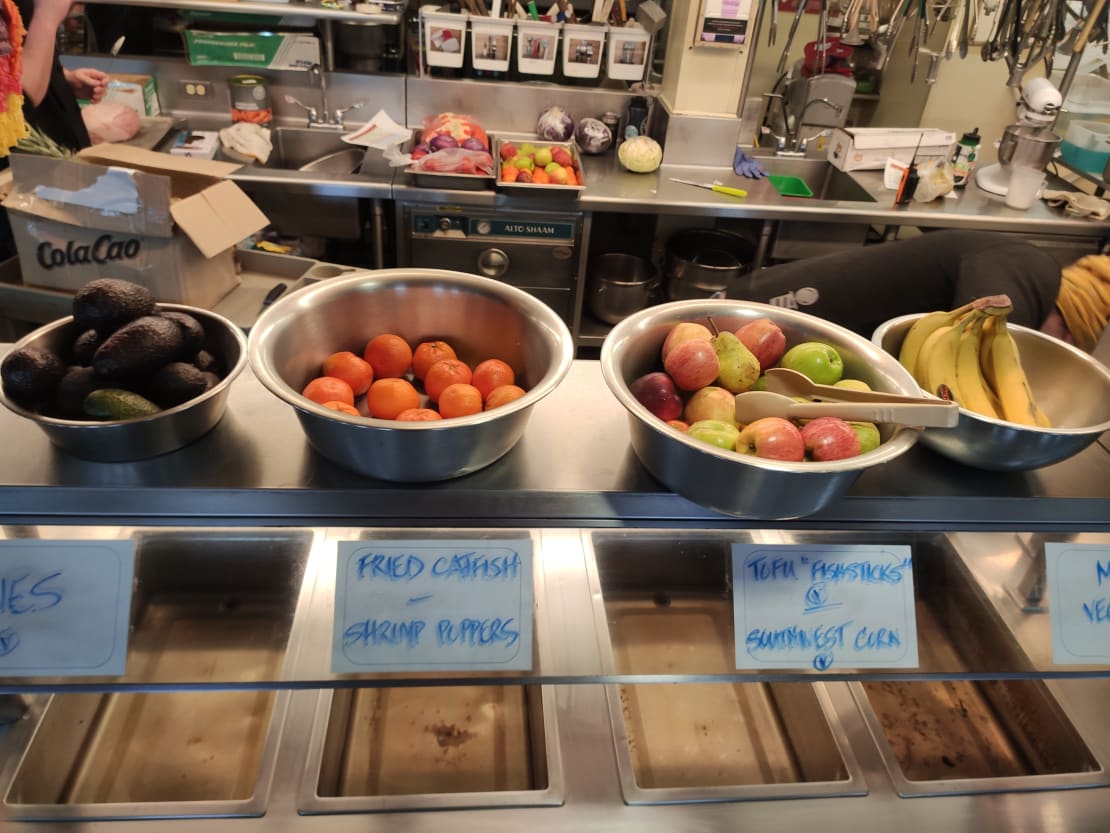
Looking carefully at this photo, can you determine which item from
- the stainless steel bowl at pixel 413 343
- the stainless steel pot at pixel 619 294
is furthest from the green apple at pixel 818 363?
the stainless steel pot at pixel 619 294

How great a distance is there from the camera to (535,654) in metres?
0.92

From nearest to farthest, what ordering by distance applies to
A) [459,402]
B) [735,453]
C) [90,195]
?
[735,453] → [459,402] → [90,195]

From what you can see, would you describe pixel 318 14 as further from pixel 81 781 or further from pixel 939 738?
pixel 939 738

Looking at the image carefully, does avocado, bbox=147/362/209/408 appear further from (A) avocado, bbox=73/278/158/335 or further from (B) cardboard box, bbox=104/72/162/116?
(B) cardboard box, bbox=104/72/162/116

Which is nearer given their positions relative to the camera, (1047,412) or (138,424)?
(138,424)

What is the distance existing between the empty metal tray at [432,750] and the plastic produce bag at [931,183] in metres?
2.82

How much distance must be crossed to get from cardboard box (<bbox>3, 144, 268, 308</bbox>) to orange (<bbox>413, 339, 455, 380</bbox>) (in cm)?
105

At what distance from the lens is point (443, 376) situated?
0.84 metres

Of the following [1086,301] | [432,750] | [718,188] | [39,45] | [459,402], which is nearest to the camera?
[459,402]

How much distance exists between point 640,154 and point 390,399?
8.75 feet

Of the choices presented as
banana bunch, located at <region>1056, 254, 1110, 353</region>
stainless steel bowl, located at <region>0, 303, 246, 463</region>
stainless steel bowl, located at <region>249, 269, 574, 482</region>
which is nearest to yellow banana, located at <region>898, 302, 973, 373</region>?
stainless steel bowl, located at <region>249, 269, 574, 482</region>

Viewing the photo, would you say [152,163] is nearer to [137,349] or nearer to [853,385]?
[137,349]

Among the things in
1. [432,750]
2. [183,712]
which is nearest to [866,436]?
[432,750]

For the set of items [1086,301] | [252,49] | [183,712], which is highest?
[252,49]
